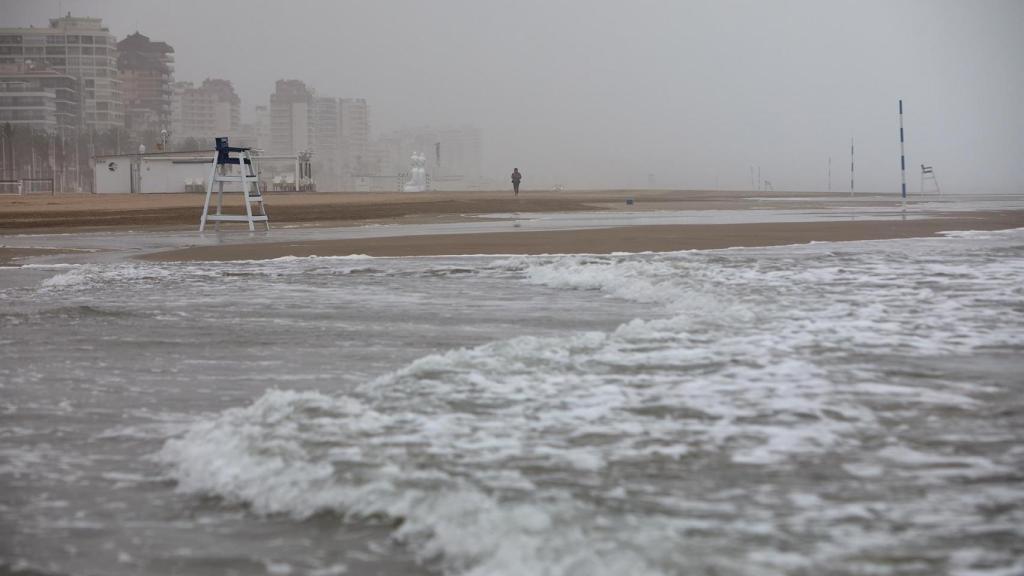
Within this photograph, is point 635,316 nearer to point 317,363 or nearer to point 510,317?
point 510,317

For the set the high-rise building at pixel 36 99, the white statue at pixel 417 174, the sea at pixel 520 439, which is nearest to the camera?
the sea at pixel 520 439

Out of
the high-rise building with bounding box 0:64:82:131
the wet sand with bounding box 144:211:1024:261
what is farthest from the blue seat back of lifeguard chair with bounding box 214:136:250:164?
the high-rise building with bounding box 0:64:82:131

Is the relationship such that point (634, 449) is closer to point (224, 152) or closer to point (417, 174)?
point (224, 152)

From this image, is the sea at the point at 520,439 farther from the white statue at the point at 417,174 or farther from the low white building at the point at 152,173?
the white statue at the point at 417,174

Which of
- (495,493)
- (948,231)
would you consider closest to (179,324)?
(495,493)

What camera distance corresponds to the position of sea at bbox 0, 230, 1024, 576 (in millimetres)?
2025

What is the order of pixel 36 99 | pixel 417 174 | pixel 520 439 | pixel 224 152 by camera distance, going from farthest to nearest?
pixel 36 99, pixel 417 174, pixel 224 152, pixel 520 439

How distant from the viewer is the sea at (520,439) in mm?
2025

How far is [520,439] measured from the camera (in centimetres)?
282

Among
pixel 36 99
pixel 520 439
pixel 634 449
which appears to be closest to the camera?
pixel 634 449

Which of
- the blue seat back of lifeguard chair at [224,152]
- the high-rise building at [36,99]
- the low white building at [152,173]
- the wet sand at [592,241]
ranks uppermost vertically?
the high-rise building at [36,99]

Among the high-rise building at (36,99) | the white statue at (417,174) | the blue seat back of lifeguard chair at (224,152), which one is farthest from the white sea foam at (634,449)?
the high-rise building at (36,99)

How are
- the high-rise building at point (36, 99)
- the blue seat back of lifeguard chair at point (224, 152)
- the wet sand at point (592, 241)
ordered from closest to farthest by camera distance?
the wet sand at point (592, 241), the blue seat back of lifeguard chair at point (224, 152), the high-rise building at point (36, 99)

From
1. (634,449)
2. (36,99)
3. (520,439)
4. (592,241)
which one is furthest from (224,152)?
(36,99)
